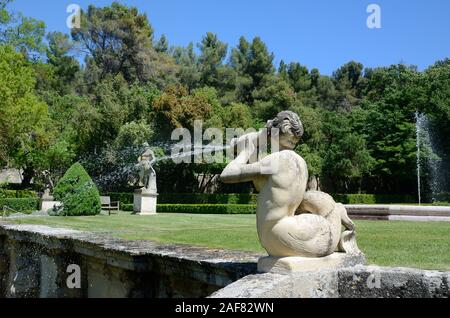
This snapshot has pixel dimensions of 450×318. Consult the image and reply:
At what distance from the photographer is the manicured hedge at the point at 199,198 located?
107 feet

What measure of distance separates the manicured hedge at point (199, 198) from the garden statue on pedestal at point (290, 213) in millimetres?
28149

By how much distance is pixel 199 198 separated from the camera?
33406 millimetres

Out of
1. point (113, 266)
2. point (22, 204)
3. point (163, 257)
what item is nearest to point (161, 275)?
point (163, 257)

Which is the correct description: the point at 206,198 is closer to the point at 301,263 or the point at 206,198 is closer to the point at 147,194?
the point at 147,194

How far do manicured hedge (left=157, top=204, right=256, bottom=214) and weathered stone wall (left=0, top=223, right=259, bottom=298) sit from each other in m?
16.9

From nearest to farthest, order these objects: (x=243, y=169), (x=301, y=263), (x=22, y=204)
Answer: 1. (x=301, y=263)
2. (x=243, y=169)
3. (x=22, y=204)

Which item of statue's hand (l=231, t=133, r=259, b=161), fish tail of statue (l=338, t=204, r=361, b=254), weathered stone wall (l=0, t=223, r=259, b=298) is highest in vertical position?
statue's hand (l=231, t=133, r=259, b=161)

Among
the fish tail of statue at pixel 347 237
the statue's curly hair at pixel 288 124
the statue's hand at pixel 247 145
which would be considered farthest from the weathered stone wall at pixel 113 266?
the statue's curly hair at pixel 288 124

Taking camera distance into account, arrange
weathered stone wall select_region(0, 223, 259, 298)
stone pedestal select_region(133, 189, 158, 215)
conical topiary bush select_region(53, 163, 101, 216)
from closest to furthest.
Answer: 1. weathered stone wall select_region(0, 223, 259, 298)
2. conical topiary bush select_region(53, 163, 101, 216)
3. stone pedestal select_region(133, 189, 158, 215)

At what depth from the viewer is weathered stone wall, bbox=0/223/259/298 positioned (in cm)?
471

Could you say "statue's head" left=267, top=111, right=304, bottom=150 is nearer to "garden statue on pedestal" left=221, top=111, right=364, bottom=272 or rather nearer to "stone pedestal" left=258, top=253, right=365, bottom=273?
"garden statue on pedestal" left=221, top=111, right=364, bottom=272

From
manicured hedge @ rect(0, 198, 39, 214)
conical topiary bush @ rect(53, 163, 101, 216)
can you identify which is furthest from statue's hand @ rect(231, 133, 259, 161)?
manicured hedge @ rect(0, 198, 39, 214)

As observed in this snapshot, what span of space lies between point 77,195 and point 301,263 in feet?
54.8
